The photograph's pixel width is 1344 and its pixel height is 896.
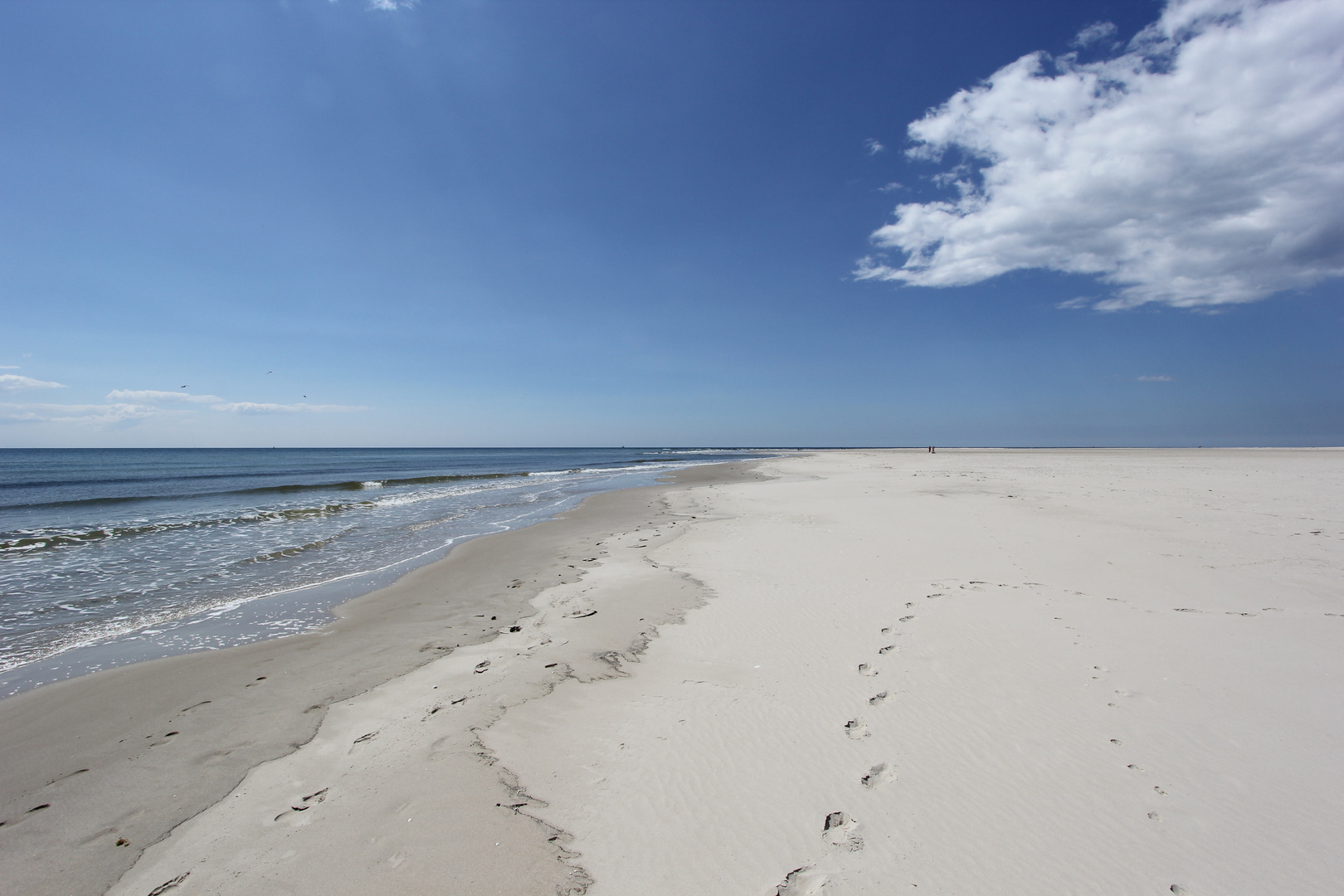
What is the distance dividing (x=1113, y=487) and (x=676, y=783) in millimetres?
20814

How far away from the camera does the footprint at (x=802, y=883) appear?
8.25 ft

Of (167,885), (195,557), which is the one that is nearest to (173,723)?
(167,885)

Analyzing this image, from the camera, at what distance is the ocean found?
22.2 feet

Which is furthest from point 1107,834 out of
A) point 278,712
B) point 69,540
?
point 69,540

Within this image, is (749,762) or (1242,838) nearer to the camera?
(1242,838)

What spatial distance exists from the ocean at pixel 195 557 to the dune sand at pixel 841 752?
4123mm

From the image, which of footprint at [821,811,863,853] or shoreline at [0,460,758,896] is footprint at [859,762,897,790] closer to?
footprint at [821,811,863,853]

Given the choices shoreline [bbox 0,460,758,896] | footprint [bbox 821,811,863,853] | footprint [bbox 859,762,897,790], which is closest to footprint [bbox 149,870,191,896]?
shoreline [bbox 0,460,758,896]

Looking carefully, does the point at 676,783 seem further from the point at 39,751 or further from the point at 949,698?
the point at 39,751

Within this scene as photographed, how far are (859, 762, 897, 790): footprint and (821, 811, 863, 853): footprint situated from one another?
0.36 meters

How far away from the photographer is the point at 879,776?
3.38 meters

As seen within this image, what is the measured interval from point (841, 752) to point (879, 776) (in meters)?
0.31

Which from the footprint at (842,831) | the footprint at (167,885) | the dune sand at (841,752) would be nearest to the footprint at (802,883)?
the dune sand at (841,752)

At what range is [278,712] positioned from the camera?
4.66 m
